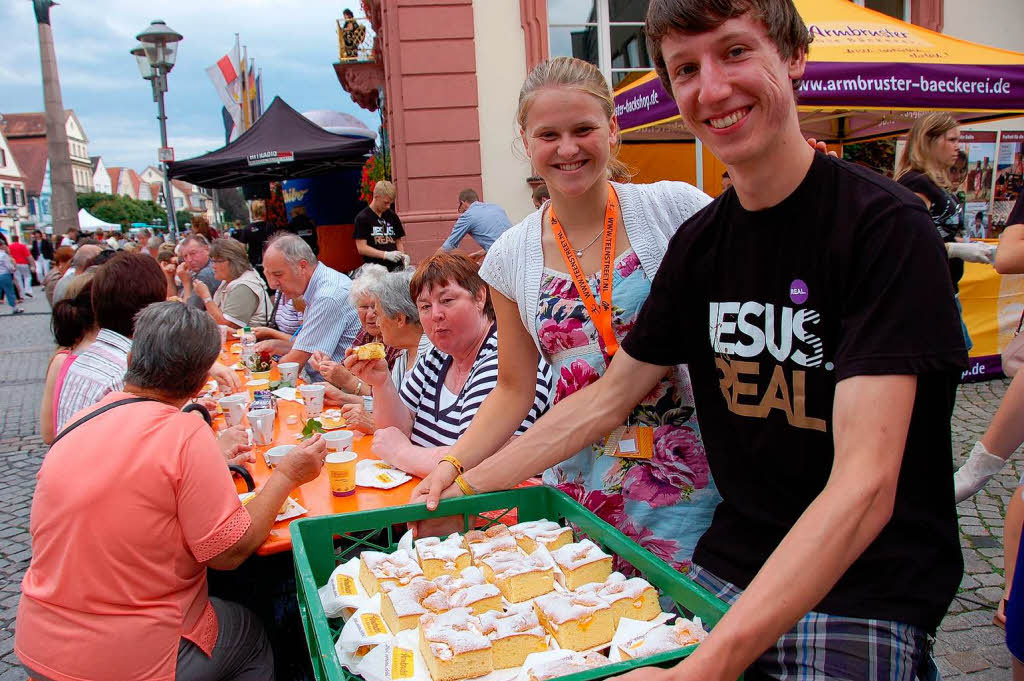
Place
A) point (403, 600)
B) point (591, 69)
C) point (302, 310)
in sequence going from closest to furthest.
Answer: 1. point (403, 600)
2. point (591, 69)
3. point (302, 310)

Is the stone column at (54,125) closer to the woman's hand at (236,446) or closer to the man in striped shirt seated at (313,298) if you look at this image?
the man in striped shirt seated at (313,298)

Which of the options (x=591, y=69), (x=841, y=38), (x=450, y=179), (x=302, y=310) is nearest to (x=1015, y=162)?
(x=841, y=38)

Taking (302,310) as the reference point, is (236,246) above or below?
above

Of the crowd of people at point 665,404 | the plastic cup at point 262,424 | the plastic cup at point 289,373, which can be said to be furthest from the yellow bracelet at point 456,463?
the plastic cup at point 289,373

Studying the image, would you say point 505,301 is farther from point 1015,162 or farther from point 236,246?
point 1015,162

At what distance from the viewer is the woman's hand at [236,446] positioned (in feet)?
10.5

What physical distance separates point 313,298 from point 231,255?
266 cm

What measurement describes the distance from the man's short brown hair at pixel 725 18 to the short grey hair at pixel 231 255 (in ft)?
23.2

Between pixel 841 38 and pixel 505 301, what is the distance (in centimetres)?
456

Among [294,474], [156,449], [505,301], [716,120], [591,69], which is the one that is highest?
[591,69]

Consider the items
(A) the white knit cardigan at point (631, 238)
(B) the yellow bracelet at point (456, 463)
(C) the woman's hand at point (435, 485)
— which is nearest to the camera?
(C) the woman's hand at point (435, 485)

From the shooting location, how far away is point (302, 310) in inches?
249

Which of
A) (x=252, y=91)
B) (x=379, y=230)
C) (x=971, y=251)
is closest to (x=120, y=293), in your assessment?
(x=971, y=251)

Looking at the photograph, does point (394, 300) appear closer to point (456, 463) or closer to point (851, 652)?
point (456, 463)
